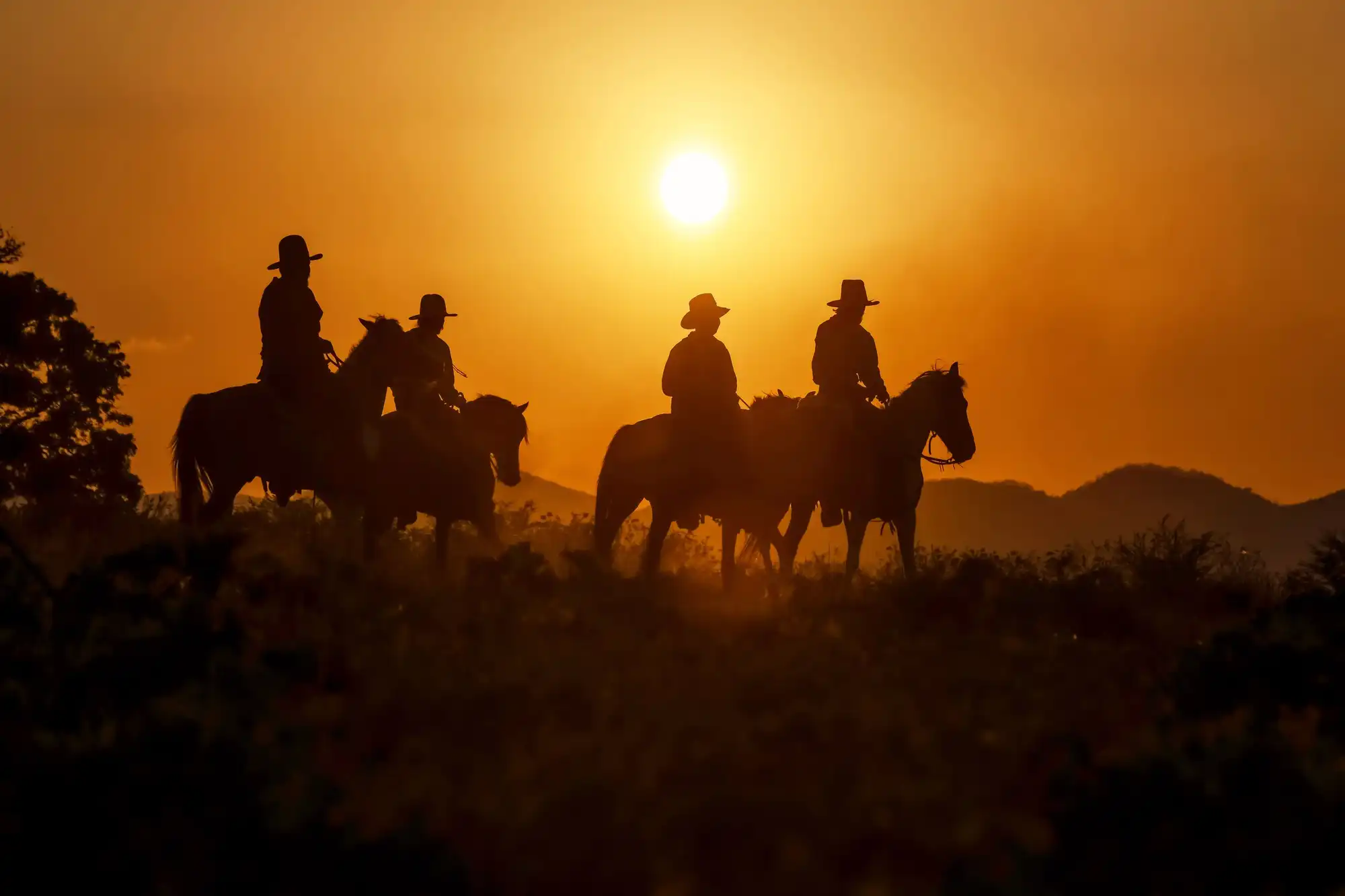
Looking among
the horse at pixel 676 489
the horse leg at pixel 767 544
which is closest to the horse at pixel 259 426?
the horse at pixel 676 489

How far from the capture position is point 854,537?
18781mm

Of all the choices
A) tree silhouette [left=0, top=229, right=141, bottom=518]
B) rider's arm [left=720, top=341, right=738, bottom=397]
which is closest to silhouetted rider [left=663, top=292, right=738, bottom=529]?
rider's arm [left=720, top=341, right=738, bottom=397]

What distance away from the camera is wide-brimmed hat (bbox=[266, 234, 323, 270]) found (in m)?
17.3

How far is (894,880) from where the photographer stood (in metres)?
5.48

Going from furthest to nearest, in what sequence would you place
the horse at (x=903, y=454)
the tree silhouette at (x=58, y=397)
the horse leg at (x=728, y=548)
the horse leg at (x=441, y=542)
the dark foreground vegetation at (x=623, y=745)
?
1. the tree silhouette at (x=58, y=397)
2. the horse at (x=903, y=454)
3. the horse leg at (x=441, y=542)
4. the horse leg at (x=728, y=548)
5. the dark foreground vegetation at (x=623, y=745)

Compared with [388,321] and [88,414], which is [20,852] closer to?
[388,321]

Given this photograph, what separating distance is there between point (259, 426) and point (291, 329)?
113 cm

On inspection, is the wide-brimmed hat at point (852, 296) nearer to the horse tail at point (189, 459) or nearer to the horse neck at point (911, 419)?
the horse neck at point (911, 419)

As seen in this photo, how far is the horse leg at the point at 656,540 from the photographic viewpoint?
15578 millimetres

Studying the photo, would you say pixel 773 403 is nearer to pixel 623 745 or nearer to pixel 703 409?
pixel 703 409

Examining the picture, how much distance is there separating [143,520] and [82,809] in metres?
12.6

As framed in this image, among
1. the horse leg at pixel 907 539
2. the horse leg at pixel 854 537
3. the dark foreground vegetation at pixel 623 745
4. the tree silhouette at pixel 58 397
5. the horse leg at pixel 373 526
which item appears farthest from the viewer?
the tree silhouette at pixel 58 397

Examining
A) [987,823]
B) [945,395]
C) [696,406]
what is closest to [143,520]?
[696,406]

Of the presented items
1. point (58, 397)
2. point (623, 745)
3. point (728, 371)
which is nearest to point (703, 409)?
point (728, 371)
